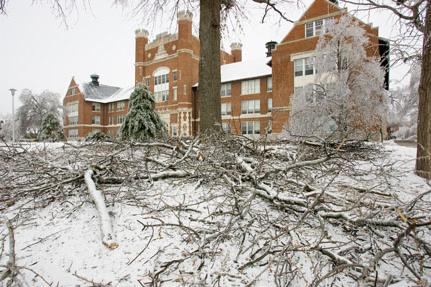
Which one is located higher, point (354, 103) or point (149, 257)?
point (354, 103)

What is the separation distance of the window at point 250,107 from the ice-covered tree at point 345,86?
13383 mm

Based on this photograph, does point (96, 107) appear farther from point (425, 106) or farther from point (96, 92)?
point (425, 106)

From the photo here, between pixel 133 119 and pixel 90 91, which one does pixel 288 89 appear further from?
pixel 90 91

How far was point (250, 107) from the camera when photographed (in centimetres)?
2988

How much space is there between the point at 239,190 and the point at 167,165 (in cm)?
107

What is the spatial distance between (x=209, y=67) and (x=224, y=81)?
2525 cm

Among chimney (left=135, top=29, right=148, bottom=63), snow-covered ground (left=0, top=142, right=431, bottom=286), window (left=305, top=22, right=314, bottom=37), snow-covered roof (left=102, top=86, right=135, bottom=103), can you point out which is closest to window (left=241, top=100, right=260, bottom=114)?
window (left=305, top=22, right=314, bottom=37)

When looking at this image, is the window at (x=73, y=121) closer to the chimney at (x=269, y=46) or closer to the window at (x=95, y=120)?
the window at (x=95, y=120)

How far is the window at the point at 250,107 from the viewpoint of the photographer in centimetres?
2938

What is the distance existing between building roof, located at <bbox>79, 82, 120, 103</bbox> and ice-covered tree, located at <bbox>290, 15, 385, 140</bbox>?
130ft

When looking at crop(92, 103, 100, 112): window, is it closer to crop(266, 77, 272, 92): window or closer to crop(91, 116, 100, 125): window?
crop(91, 116, 100, 125): window

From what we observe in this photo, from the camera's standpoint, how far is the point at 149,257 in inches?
67.9

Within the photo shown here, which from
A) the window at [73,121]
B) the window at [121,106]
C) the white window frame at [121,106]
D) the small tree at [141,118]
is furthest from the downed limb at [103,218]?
the window at [73,121]

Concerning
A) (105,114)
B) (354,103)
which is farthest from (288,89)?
(105,114)
